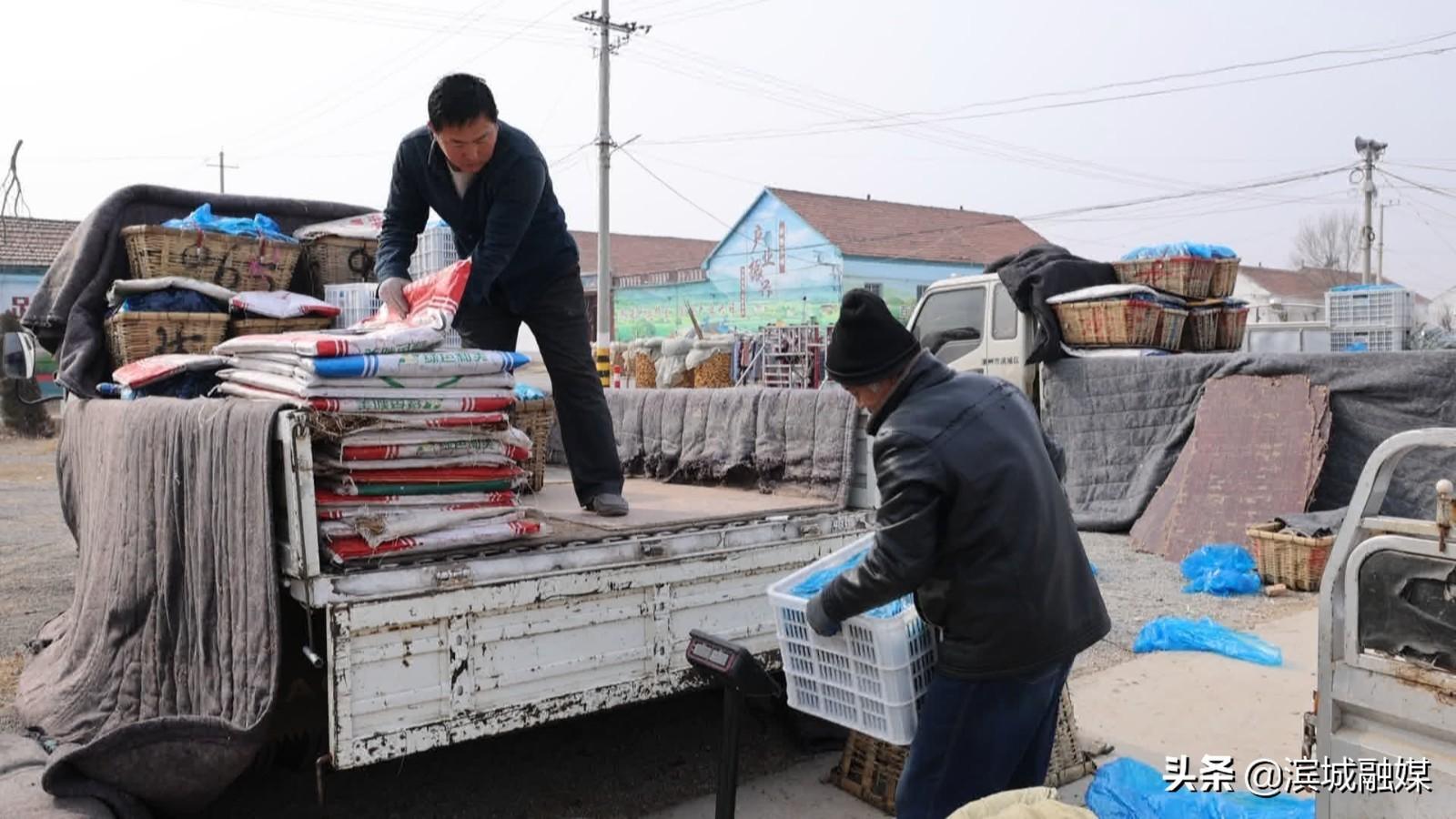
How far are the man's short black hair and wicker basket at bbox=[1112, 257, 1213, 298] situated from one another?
7857 millimetres

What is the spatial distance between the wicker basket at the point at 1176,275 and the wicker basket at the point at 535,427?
267 inches

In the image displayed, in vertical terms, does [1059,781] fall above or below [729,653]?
below

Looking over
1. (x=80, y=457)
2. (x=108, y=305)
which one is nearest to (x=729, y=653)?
(x=80, y=457)

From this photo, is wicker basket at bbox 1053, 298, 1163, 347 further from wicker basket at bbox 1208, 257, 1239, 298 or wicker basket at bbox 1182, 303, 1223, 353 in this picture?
wicker basket at bbox 1208, 257, 1239, 298

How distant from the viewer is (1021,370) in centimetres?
984

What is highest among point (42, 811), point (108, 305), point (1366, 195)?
point (1366, 195)

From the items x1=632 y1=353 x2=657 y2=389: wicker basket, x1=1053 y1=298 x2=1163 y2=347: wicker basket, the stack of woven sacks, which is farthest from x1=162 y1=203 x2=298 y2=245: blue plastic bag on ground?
x1=632 y1=353 x2=657 y2=389: wicker basket

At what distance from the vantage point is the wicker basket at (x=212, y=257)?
446cm

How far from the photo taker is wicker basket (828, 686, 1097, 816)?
11.6 ft

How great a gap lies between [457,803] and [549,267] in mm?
1973

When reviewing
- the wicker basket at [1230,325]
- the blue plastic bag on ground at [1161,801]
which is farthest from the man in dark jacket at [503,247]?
the wicker basket at [1230,325]

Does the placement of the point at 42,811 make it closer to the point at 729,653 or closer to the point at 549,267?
the point at 729,653

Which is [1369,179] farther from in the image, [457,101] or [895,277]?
[457,101]

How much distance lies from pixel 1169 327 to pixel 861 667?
8.13m
